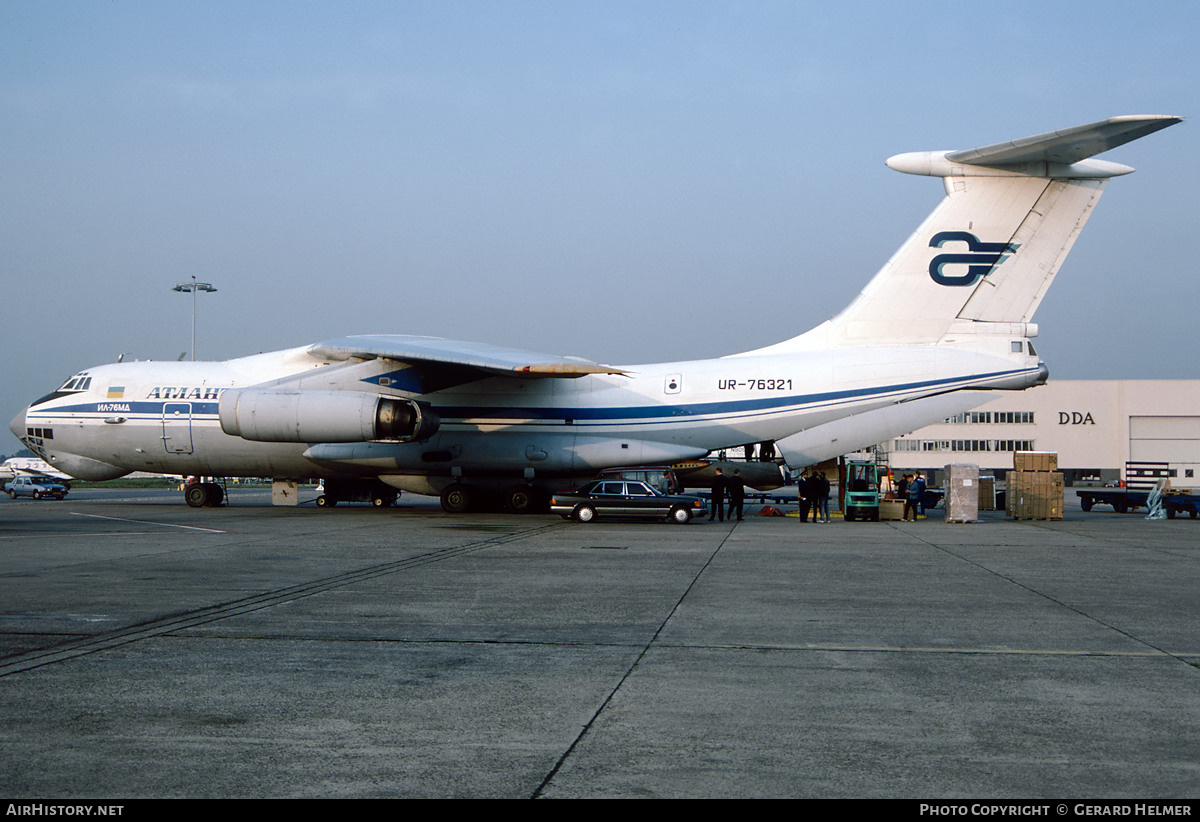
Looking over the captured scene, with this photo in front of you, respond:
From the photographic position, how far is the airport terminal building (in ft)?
242

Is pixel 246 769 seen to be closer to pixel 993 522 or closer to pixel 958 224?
pixel 958 224

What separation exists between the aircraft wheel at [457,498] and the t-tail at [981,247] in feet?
34.5

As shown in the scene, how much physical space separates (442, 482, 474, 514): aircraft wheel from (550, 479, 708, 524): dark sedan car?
424 cm

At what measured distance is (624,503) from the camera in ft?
72.5

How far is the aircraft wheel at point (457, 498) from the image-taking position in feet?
85.3

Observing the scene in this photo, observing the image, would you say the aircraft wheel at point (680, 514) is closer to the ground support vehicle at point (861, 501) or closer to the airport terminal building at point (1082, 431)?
the ground support vehicle at point (861, 501)

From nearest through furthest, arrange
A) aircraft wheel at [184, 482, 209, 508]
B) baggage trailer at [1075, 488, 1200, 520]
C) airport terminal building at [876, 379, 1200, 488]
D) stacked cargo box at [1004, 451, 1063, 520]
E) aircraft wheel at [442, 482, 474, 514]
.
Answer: aircraft wheel at [442, 482, 474, 514] → stacked cargo box at [1004, 451, 1063, 520] → aircraft wheel at [184, 482, 209, 508] → baggage trailer at [1075, 488, 1200, 520] → airport terminal building at [876, 379, 1200, 488]

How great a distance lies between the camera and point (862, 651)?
745 centimetres

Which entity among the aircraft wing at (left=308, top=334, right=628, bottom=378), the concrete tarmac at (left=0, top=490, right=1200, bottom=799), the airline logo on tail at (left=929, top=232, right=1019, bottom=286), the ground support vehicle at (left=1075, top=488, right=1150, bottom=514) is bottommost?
the ground support vehicle at (left=1075, top=488, right=1150, bottom=514)

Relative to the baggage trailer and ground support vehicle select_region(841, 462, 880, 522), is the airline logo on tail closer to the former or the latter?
ground support vehicle select_region(841, 462, 880, 522)

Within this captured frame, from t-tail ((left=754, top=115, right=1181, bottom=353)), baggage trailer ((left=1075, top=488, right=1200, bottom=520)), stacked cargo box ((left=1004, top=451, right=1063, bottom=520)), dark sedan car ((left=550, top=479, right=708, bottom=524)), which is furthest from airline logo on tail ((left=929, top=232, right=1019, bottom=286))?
baggage trailer ((left=1075, top=488, right=1200, bottom=520))

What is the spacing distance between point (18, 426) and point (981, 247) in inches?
1025
